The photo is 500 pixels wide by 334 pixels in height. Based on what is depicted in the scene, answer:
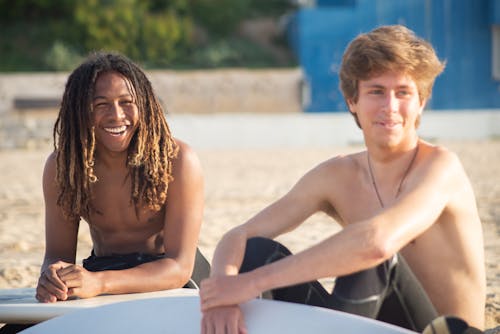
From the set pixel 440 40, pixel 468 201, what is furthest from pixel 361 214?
pixel 440 40

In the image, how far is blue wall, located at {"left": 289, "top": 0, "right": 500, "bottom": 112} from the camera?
74.9 feet

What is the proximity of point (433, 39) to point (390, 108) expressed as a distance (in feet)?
69.5

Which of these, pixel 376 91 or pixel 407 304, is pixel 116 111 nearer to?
pixel 376 91

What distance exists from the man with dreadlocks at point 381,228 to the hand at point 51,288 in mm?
706

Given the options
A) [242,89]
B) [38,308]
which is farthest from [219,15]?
[38,308]

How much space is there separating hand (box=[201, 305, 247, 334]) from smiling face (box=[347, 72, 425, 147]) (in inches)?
27.0

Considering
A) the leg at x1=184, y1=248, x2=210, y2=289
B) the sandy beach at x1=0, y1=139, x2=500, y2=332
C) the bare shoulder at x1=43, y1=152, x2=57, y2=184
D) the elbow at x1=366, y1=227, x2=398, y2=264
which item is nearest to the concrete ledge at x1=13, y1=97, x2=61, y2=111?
the sandy beach at x1=0, y1=139, x2=500, y2=332

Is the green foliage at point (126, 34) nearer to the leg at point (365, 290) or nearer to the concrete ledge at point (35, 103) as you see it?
the concrete ledge at point (35, 103)

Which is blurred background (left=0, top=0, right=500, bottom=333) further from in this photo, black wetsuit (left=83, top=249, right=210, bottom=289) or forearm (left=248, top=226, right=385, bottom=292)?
forearm (left=248, top=226, right=385, bottom=292)

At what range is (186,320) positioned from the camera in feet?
7.91

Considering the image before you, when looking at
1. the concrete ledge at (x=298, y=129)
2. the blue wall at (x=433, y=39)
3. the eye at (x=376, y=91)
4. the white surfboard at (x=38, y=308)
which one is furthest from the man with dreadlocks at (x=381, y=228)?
the blue wall at (x=433, y=39)

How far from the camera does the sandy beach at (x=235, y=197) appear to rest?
239 inches

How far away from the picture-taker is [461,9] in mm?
22844

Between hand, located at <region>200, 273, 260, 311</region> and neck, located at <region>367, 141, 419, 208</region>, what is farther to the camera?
neck, located at <region>367, 141, 419, 208</region>
